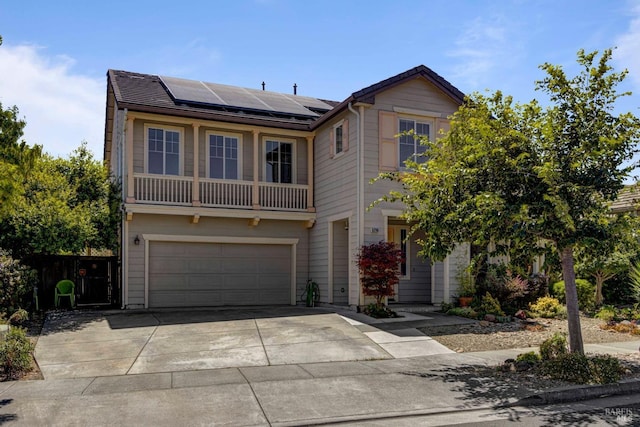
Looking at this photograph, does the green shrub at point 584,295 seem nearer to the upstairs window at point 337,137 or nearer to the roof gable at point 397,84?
the roof gable at point 397,84

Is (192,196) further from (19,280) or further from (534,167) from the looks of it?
(534,167)

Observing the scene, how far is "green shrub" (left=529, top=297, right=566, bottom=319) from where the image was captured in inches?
563

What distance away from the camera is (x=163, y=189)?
15.6 m

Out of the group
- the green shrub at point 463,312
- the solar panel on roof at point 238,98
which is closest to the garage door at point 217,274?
the solar panel on roof at point 238,98

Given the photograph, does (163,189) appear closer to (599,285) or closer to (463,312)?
(463,312)

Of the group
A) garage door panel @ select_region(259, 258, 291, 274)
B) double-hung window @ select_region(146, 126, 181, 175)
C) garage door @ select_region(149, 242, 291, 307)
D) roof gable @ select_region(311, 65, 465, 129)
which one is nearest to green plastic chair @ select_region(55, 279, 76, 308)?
garage door @ select_region(149, 242, 291, 307)

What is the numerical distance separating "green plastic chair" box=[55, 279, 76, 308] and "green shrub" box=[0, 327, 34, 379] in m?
6.42

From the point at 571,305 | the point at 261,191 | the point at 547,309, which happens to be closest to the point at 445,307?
the point at 547,309

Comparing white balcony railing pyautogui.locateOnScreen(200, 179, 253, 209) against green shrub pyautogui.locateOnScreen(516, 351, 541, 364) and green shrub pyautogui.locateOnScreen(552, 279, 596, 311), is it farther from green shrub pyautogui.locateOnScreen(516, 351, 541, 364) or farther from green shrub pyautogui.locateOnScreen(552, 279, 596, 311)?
green shrub pyautogui.locateOnScreen(516, 351, 541, 364)

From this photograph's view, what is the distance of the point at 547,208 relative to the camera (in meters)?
8.12

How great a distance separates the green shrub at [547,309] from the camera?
14.3 m

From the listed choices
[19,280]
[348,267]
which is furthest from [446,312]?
[19,280]

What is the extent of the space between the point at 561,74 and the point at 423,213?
308 centimetres

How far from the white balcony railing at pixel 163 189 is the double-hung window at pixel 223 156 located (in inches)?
40.7
